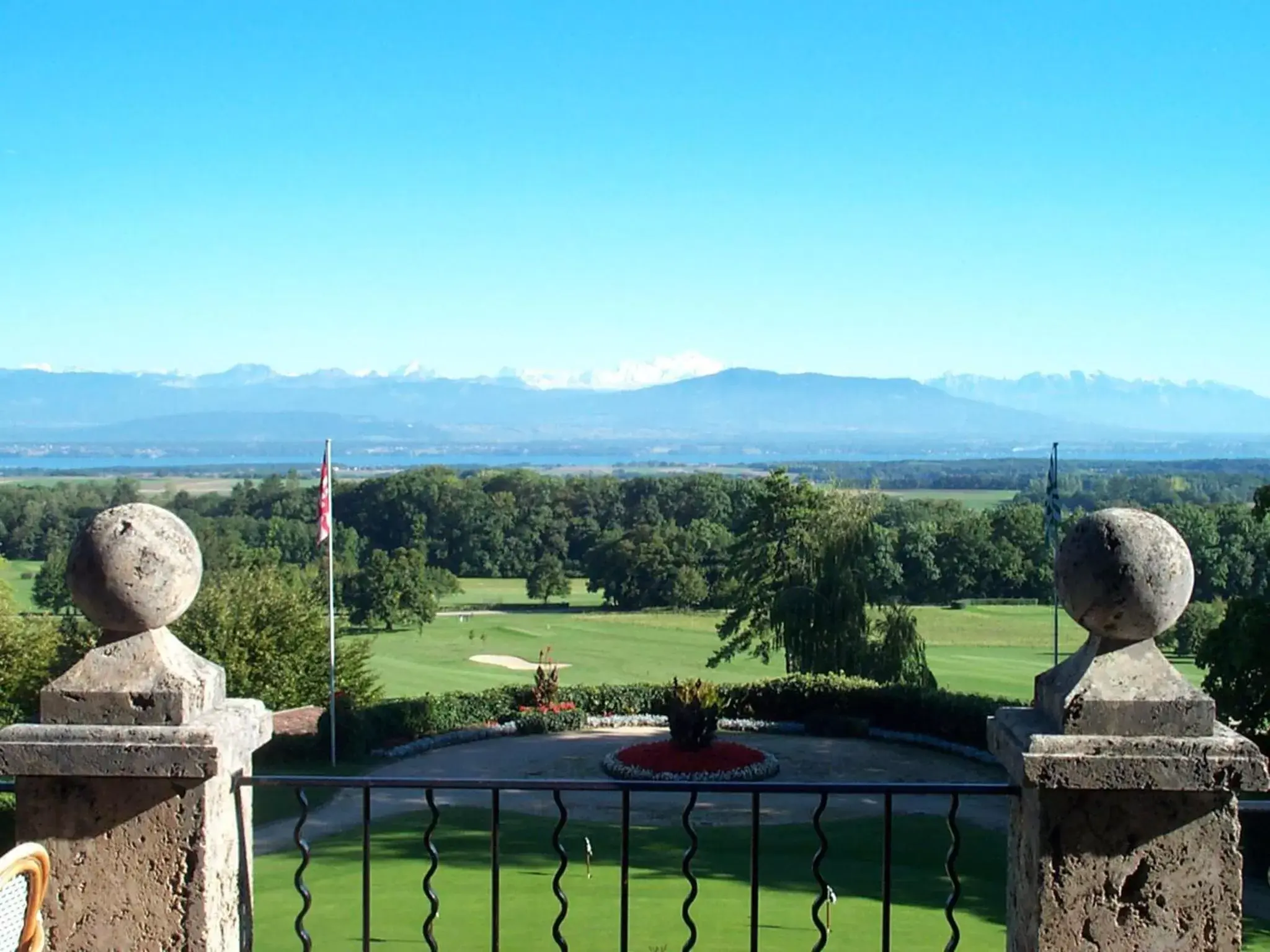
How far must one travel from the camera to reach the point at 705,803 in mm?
22391

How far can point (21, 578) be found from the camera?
232 ft

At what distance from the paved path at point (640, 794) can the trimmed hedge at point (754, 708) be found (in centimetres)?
87

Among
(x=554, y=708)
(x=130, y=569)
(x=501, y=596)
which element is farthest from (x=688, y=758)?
(x=501, y=596)

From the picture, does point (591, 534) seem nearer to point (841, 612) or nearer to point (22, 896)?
point (841, 612)

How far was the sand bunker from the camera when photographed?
159ft

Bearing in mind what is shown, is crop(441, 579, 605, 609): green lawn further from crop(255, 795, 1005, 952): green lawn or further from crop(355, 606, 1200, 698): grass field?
crop(255, 795, 1005, 952): green lawn

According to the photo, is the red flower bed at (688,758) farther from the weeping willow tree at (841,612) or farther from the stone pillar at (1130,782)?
the stone pillar at (1130,782)

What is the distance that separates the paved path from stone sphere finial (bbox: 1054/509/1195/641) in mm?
16889

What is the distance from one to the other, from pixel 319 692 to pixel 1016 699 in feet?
70.4

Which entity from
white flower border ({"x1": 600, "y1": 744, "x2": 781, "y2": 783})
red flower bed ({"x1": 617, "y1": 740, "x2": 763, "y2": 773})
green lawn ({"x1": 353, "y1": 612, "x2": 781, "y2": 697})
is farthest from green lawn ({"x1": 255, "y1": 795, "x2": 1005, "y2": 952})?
green lawn ({"x1": 353, "y1": 612, "x2": 781, "y2": 697})

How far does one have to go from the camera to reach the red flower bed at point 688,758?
2491cm

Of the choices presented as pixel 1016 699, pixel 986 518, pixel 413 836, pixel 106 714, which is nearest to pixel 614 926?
pixel 413 836

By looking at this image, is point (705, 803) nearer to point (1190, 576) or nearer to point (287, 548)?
point (1190, 576)

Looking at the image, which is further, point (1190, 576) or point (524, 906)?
point (524, 906)
